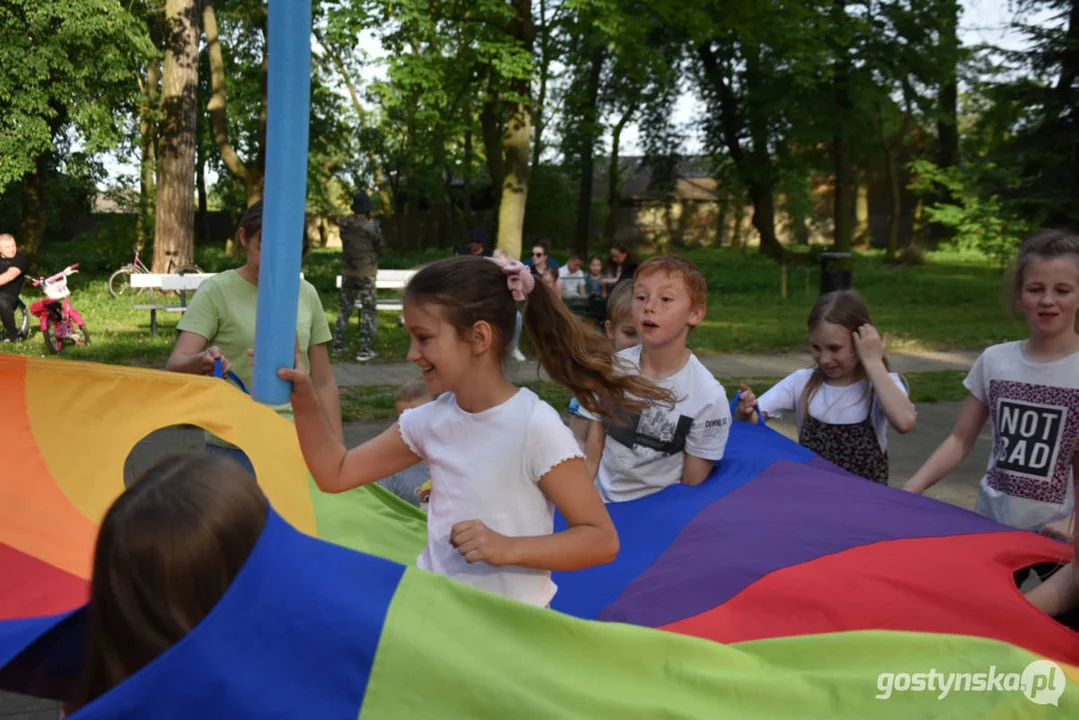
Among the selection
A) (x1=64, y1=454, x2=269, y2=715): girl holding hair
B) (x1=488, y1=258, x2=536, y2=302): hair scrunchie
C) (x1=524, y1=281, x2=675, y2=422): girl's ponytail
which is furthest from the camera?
(x1=524, y1=281, x2=675, y2=422): girl's ponytail

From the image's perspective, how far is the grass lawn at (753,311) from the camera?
45.5 ft

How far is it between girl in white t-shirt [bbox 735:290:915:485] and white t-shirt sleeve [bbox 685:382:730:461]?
48cm

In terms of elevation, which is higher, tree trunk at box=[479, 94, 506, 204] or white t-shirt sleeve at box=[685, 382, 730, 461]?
tree trunk at box=[479, 94, 506, 204]

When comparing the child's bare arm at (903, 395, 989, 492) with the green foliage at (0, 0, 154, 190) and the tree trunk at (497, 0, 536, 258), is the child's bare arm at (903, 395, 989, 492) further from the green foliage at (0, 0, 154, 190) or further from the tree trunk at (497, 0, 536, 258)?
the green foliage at (0, 0, 154, 190)

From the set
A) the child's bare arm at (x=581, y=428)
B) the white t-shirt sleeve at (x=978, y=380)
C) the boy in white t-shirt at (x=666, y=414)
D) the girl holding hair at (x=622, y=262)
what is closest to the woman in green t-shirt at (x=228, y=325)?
the child's bare arm at (x=581, y=428)

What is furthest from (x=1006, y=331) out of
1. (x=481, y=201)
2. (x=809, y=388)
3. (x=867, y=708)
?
(x=481, y=201)

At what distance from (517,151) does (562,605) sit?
17.6 metres

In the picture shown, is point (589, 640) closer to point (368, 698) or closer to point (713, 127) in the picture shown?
point (368, 698)

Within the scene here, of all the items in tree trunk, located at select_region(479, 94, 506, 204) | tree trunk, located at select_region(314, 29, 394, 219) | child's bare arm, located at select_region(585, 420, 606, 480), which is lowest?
child's bare arm, located at select_region(585, 420, 606, 480)

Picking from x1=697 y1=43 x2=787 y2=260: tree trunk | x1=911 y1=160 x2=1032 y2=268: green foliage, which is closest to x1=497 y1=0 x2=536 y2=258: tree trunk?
x1=911 y1=160 x2=1032 y2=268: green foliage

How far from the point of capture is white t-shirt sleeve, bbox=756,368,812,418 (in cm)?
484

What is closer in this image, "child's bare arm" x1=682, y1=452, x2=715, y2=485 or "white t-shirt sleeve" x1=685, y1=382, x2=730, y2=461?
"white t-shirt sleeve" x1=685, y1=382, x2=730, y2=461

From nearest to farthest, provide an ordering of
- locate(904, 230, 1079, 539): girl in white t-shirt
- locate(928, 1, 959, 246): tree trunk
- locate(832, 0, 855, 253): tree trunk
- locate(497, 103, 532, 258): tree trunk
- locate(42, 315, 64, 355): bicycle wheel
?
locate(904, 230, 1079, 539): girl in white t-shirt → locate(42, 315, 64, 355): bicycle wheel → locate(497, 103, 532, 258): tree trunk → locate(832, 0, 855, 253): tree trunk → locate(928, 1, 959, 246): tree trunk

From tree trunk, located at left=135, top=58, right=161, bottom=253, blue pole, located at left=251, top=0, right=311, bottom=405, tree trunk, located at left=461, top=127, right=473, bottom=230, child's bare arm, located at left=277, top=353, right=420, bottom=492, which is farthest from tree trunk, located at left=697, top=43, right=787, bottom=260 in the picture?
blue pole, located at left=251, top=0, right=311, bottom=405
